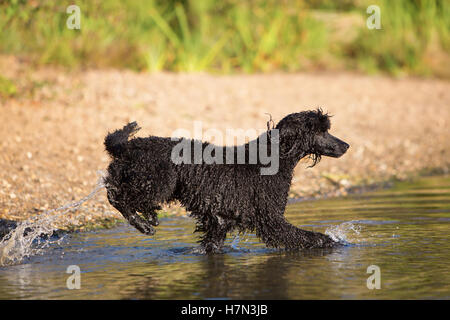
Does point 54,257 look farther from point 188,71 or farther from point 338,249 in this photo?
point 188,71

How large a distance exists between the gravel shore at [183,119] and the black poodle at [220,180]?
6.33 ft

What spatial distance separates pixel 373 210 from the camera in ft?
29.5

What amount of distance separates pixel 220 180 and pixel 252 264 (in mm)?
833

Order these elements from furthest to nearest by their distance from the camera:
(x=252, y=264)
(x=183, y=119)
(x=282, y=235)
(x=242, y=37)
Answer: (x=242, y=37)
(x=183, y=119)
(x=282, y=235)
(x=252, y=264)

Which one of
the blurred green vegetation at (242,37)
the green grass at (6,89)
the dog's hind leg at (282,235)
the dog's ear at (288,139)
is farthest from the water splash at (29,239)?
the blurred green vegetation at (242,37)

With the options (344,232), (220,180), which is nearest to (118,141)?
(220,180)

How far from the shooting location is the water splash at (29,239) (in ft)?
22.0

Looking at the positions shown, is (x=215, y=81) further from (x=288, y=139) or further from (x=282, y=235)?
(x=282, y=235)

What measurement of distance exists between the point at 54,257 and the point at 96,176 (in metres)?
3.20

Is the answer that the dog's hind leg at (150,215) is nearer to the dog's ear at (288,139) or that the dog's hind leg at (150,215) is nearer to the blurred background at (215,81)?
the dog's ear at (288,139)

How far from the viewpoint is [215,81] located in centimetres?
1563
